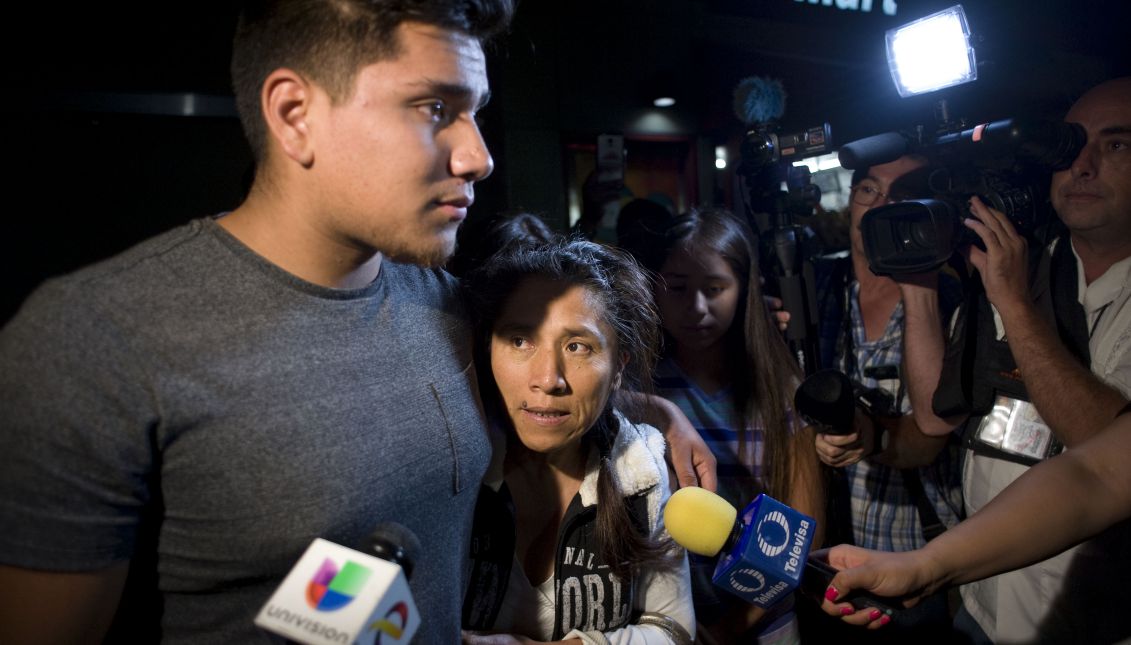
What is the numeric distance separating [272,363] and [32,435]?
26 cm

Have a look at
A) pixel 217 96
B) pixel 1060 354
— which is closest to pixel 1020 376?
pixel 1060 354

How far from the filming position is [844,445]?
167 centimetres

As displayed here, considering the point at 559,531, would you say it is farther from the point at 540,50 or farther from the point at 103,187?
the point at 540,50

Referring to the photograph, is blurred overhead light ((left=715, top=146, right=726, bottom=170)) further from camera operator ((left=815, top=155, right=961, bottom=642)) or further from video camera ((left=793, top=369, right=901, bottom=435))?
video camera ((left=793, top=369, right=901, bottom=435))

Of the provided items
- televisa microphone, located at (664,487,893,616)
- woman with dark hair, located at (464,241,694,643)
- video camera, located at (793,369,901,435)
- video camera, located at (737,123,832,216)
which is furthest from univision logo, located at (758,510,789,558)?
video camera, located at (737,123,832,216)

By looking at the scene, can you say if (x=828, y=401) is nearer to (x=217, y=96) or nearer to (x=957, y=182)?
(x=957, y=182)

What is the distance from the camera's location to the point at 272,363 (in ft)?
2.94

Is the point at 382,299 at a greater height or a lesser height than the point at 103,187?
lesser

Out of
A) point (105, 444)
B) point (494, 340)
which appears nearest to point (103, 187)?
point (494, 340)

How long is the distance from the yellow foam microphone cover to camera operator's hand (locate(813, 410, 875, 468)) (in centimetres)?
63

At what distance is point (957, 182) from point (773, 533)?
113 centimetres

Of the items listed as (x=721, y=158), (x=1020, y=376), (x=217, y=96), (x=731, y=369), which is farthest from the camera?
(x=721, y=158)

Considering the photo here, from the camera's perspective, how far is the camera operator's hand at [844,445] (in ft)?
5.41

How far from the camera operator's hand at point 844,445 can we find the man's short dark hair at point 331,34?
1.31m
